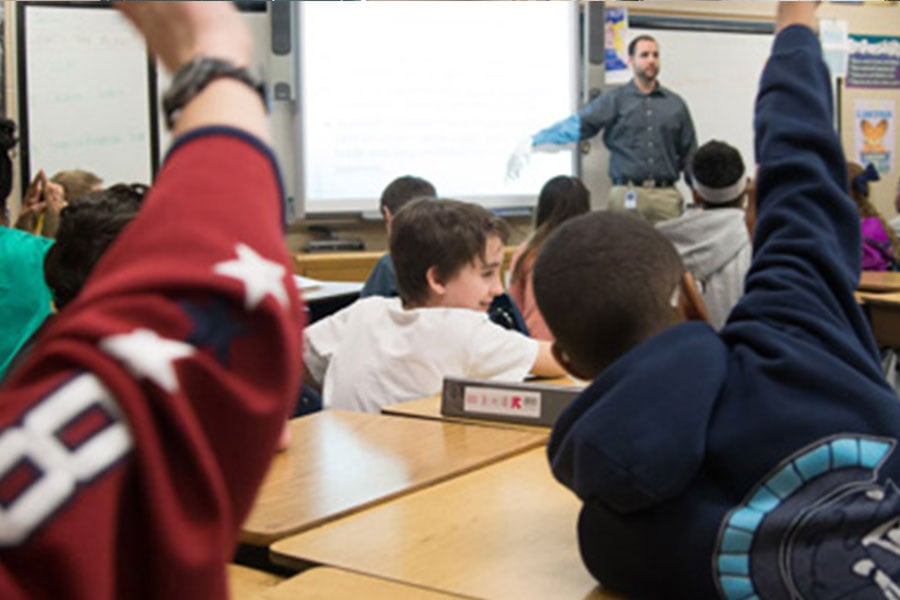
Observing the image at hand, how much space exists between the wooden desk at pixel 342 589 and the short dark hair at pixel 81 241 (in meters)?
0.90

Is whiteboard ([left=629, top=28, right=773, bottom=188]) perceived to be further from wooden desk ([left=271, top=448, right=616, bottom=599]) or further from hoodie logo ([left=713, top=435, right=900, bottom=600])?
hoodie logo ([left=713, top=435, right=900, bottom=600])

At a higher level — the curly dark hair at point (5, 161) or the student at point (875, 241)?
the curly dark hair at point (5, 161)

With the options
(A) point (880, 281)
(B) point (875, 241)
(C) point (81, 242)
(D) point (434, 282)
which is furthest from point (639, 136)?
(C) point (81, 242)

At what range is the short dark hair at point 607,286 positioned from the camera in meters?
1.19

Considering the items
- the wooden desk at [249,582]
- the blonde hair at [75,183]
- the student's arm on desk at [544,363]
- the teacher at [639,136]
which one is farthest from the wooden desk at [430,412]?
the teacher at [639,136]

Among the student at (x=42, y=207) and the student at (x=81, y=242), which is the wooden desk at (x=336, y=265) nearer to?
the student at (x=42, y=207)

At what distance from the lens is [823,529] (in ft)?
3.36

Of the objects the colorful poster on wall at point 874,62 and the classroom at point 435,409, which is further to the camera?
the colorful poster on wall at point 874,62

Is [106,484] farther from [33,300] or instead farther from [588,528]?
[33,300]

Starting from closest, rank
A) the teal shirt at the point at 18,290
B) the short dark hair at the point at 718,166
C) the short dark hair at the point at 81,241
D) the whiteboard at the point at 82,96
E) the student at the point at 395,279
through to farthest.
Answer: the short dark hair at the point at 81,241 < the teal shirt at the point at 18,290 < the student at the point at 395,279 < the short dark hair at the point at 718,166 < the whiteboard at the point at 82,96

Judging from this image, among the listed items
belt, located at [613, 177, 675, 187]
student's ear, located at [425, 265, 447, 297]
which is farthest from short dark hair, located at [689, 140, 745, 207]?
belt, located at [613, 177, 675, 187]

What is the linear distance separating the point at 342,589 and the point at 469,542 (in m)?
0.20

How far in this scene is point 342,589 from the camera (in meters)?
1.20

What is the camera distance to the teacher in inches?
258
